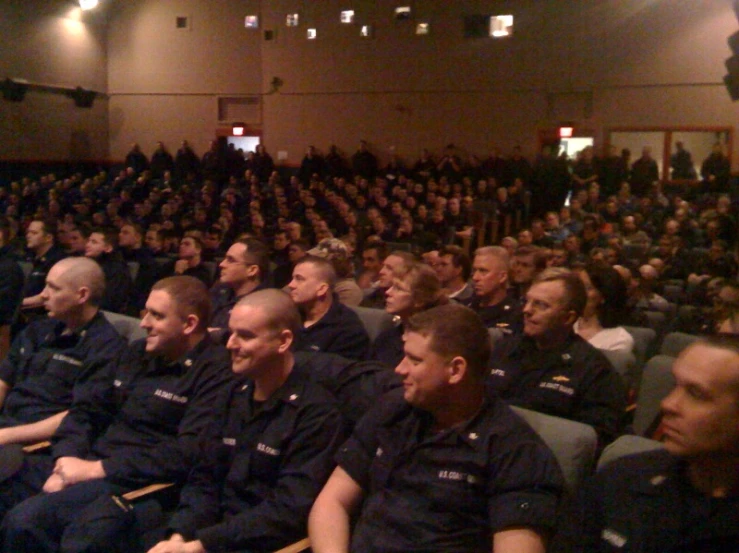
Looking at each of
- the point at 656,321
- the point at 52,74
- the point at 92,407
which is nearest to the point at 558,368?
the point at 92,407

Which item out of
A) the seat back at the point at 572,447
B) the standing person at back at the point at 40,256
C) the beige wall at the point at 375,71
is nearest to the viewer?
the seat back at the point at 572,447

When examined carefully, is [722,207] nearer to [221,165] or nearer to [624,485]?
[624,485]

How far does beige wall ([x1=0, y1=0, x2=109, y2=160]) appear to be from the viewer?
1303 cm

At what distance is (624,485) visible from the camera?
1635 millimetres

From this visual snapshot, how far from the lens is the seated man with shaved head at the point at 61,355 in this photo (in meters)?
2.89

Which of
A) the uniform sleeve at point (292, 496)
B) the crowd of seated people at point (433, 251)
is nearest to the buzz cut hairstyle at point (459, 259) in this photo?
the crowd of seated people at point (433, 251)

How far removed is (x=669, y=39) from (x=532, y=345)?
11045 millimetres

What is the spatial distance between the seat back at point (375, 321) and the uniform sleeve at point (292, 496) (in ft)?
4.26

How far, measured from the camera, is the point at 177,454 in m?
2.40

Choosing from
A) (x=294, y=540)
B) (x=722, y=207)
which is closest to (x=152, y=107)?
(x=722, y=207)

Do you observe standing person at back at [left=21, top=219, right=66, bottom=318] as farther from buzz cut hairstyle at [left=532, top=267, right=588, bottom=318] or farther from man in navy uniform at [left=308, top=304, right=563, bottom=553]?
man in navy uniform at [left=308, top=304, right=563, bottom=553]

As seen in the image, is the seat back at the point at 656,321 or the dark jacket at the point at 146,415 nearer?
the dark jacket at the point at 146,415

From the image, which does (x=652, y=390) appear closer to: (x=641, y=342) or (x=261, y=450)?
(x=641, y=342)

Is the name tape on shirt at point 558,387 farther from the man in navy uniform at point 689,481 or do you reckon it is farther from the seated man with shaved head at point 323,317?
the seated man with shaved head at point 323,317
